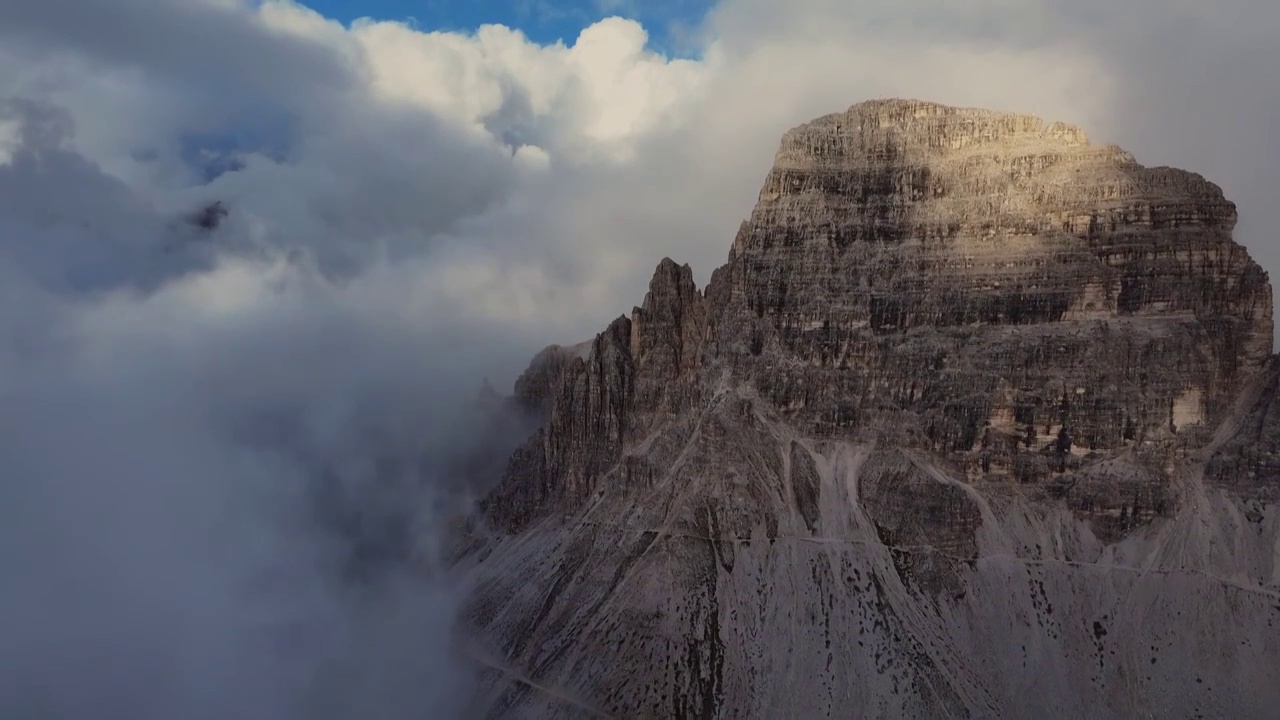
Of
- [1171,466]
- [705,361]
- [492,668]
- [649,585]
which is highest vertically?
[705,361]

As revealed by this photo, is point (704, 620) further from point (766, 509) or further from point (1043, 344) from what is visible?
point (1043, 344)

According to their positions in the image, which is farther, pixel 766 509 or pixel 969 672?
A: pixel 766 509

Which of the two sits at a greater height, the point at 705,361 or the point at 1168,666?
the point at 705,361

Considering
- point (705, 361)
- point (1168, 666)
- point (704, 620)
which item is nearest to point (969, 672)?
point (1168, 666)

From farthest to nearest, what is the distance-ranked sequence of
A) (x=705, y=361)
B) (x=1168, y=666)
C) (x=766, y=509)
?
1. (x=705, y=361)
2. (x=766, y=509)
3. (x=1168, y=666)

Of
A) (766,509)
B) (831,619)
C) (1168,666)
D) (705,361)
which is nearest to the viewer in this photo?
(1168,666)

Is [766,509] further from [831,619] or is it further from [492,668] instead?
[492,668]
